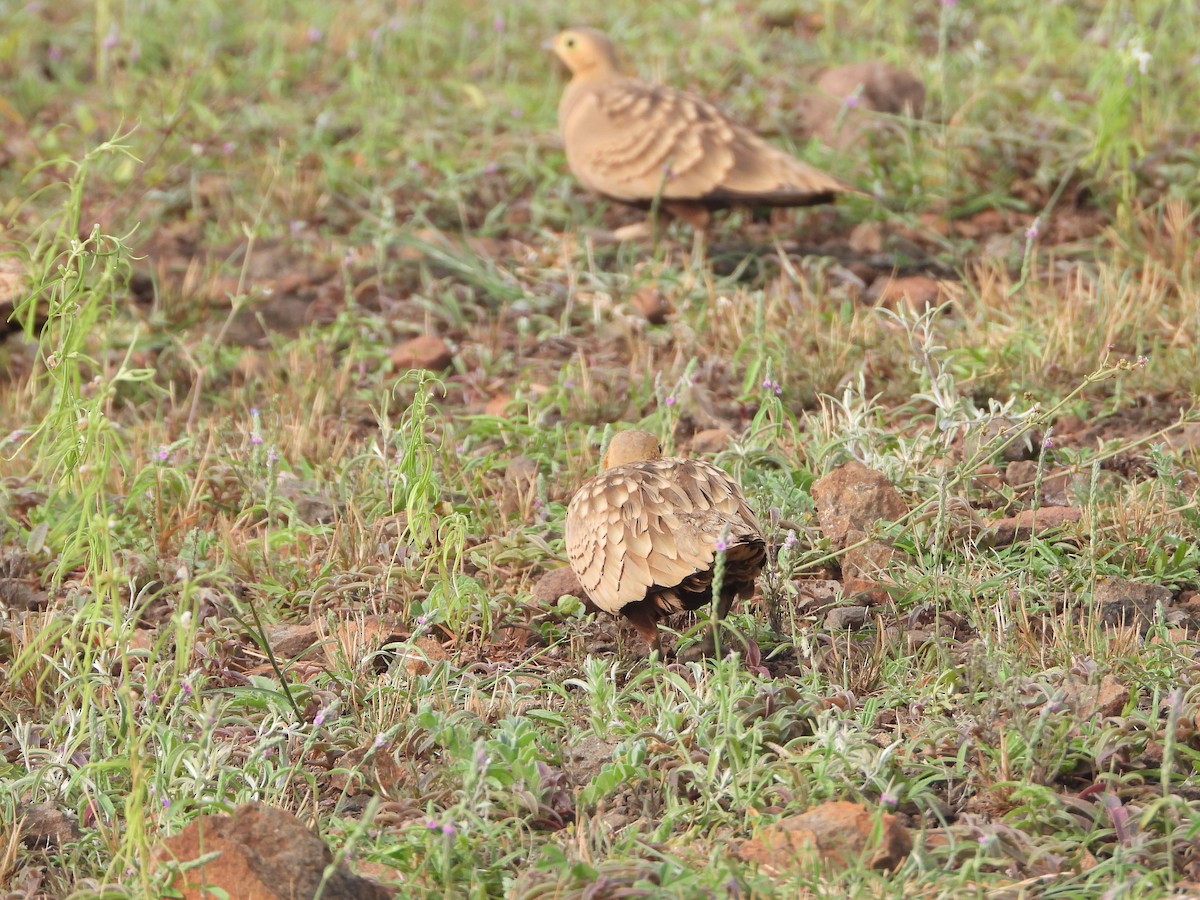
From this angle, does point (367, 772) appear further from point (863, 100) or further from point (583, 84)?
point (863, 100)

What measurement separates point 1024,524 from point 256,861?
2334 millimetres

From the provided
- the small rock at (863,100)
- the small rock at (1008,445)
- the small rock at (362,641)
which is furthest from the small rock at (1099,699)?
the small rock at (863,100)

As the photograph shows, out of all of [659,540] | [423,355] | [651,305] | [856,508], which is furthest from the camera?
[651,305]

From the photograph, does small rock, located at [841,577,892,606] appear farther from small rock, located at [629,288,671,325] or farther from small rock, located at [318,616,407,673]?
small rock, located at [629,288,671,325]

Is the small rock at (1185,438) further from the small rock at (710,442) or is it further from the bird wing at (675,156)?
the bird wing at (675,156)

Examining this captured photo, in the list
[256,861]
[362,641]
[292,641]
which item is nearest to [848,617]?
[362,641]

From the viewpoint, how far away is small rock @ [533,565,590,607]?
4004 millimetres

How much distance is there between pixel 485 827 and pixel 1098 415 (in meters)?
2.69

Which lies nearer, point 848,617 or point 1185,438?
point 848,617

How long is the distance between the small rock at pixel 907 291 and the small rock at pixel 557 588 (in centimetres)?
216

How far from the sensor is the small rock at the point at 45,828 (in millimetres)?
3158

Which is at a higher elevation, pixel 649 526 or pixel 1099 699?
pixel 649 526

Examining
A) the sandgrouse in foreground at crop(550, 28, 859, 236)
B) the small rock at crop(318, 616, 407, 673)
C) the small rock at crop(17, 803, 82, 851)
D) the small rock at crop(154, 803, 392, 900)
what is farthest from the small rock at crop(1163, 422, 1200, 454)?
the small rock at crop(17, 803, 82, 851)

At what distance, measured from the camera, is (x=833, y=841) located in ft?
9.36
